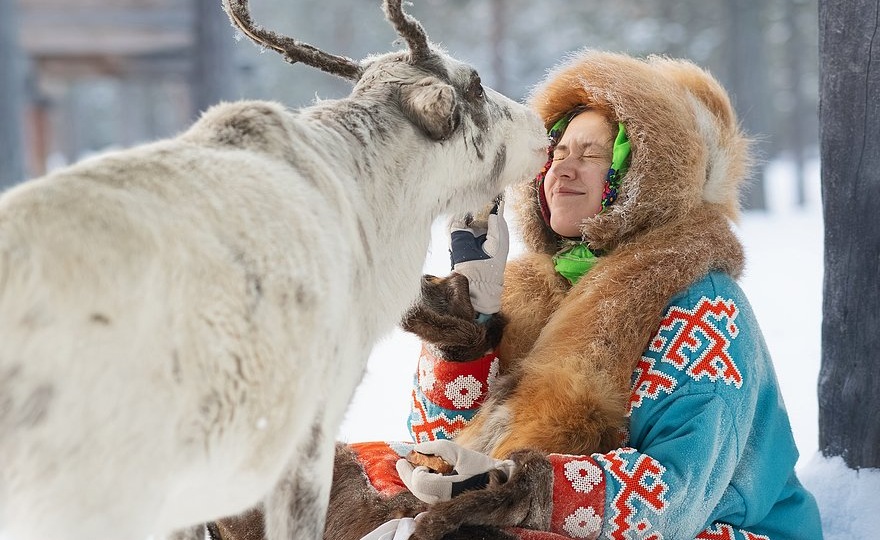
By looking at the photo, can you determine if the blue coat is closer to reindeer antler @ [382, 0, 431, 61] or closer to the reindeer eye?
the reindeer eye

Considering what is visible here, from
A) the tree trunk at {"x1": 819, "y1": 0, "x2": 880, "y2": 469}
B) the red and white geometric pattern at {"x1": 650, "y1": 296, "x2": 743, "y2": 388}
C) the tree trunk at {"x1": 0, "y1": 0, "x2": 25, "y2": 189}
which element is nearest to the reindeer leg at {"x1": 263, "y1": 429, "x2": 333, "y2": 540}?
the red and white geometric pattern at {"x1": 650, "y1": 296, "x2": 743, "y2": 388}

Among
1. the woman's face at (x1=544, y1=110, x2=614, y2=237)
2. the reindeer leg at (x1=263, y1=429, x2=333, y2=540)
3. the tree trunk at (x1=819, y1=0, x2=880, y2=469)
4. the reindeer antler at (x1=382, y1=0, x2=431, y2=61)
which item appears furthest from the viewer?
the tree trunk at (x1=819, y1=0, x2=880, y2=469)

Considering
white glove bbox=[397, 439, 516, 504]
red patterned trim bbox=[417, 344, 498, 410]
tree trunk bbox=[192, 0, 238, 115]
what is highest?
tree trunk bbox=[192, 0, 238, 115]

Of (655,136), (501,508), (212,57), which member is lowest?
(501,508)

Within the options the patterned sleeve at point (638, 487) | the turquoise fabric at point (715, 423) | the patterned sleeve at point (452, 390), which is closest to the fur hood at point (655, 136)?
the turquoise fabric at point (715, 423)

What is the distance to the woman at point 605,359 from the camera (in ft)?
7.39

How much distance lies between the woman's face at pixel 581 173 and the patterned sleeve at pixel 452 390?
0.52m

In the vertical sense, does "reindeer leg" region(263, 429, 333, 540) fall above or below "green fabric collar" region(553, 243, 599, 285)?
below

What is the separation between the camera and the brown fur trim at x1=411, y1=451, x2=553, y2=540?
217 centimetres

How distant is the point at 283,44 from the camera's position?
7.22 feet

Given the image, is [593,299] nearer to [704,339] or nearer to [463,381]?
[704,339]

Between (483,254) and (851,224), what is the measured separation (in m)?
1.41

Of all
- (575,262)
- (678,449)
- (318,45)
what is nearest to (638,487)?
(678,449)

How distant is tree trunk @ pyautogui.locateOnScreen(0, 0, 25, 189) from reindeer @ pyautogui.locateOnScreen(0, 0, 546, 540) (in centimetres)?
735
